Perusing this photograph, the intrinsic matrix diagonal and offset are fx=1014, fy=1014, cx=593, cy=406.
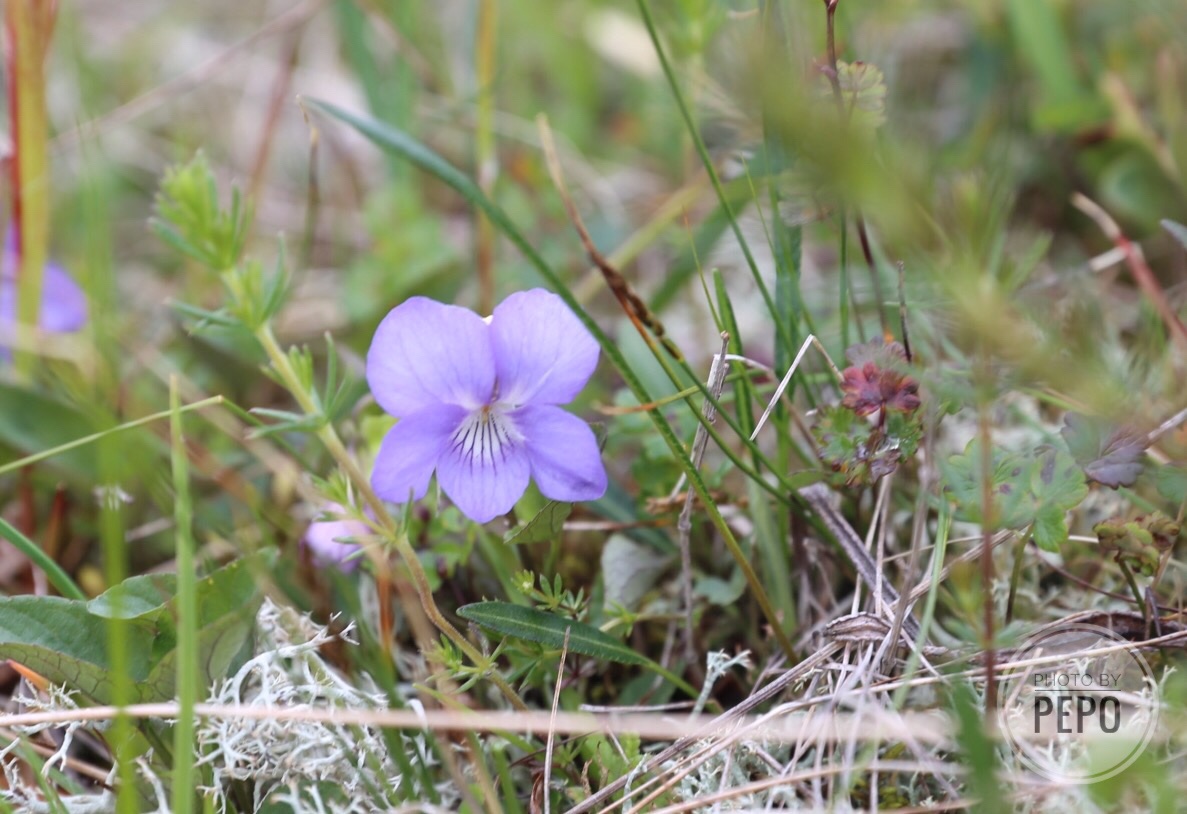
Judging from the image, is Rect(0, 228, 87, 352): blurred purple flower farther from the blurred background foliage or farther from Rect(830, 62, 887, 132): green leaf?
Rect(830, 62, 887, 132): green leaf

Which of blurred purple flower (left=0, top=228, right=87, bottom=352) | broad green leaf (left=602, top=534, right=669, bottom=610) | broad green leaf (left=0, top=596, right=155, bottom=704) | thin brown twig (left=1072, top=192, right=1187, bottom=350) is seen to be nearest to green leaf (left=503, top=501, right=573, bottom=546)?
broad green leaf (left=602, top=534, right=669, bottom=610)

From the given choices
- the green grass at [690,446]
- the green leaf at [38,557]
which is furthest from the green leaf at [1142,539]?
the green leaf at [38,557]

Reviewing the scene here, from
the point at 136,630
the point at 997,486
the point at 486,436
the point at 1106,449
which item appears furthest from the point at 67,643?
the point at 1106,449

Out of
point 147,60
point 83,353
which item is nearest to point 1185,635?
point 83,353

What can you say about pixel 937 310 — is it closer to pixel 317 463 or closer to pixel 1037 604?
pixel 1037 604

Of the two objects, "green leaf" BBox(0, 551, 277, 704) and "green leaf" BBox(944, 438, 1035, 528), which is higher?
"green leaf" BBox(944, 438, 1035, 528)

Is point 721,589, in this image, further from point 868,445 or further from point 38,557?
point 38,557
